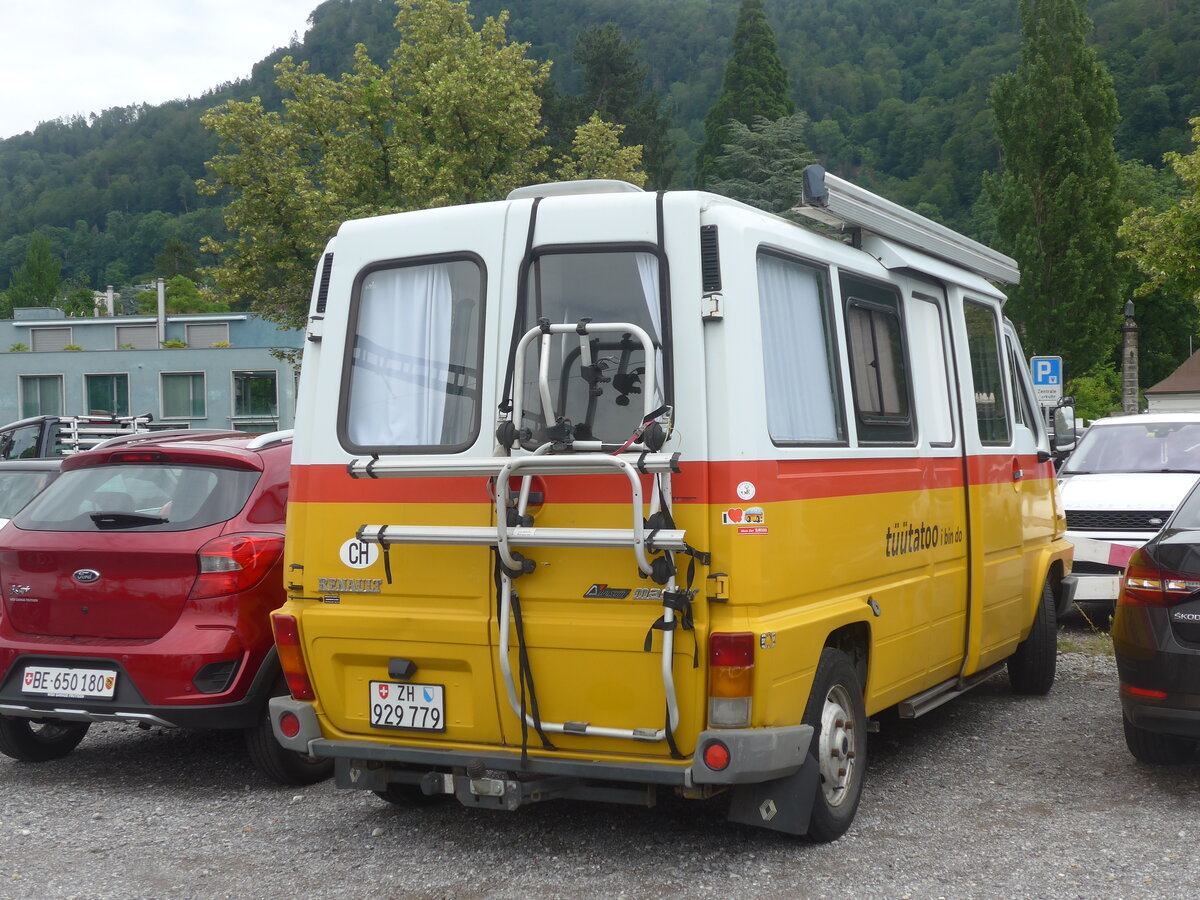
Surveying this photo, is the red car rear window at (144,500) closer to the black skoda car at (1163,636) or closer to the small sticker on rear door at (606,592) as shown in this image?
the small sticker on rear door at (606,592)

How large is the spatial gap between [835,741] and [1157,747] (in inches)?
74.8

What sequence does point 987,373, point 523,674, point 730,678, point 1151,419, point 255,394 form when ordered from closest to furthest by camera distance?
point 730,678
point 523,674
point 987,373
point 1151,419
point 255,394

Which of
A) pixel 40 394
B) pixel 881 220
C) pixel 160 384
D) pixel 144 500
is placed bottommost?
pixel 144 500

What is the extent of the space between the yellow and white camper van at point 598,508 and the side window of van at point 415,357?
0.01m

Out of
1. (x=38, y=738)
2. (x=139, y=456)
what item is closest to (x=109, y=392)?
(x=38, y=738)

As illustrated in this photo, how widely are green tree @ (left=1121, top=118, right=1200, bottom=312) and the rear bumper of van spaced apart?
21081mm

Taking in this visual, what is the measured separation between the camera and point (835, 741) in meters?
5.39

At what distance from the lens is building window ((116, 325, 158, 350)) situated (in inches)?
2913

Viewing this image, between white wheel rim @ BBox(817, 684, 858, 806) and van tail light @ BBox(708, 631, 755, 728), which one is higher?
van tail light @ BBox(708, 631, 755, 728)

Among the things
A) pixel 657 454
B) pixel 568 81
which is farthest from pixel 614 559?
pixel 568 81

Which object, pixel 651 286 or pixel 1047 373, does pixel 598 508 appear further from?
pixel 1047 373

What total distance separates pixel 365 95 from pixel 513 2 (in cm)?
10344

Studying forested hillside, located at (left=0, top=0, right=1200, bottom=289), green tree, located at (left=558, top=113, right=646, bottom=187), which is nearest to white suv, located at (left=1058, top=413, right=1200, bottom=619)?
green tree, located at (left=558, top=113, right=646, bottom=187)

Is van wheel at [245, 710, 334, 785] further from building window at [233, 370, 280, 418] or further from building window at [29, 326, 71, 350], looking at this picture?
building window at [29, 326, 71, 350]
